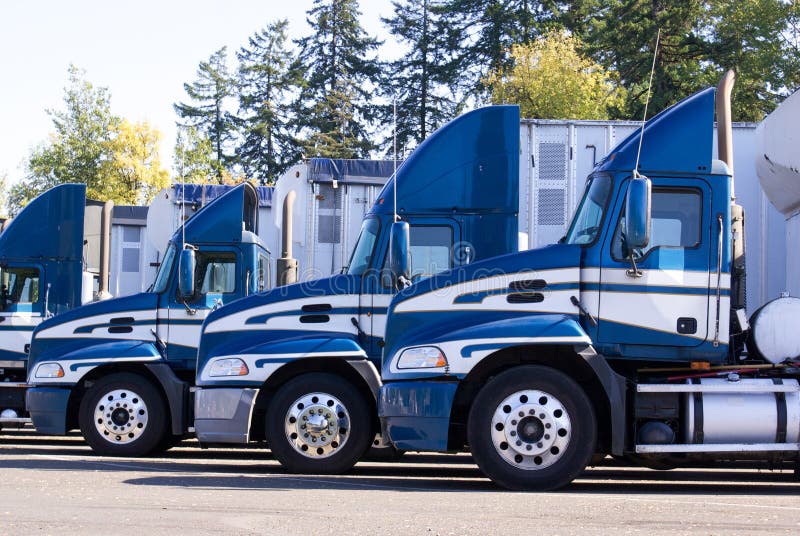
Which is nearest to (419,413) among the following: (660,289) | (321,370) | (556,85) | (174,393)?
(321,370)

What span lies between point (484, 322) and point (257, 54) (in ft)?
186

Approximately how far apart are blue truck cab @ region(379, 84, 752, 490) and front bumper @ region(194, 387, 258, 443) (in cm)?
191

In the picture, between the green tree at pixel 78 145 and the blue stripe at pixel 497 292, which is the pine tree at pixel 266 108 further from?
the blue stripe at pixel 497 292

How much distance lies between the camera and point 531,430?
9562mm

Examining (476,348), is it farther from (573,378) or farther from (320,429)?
(320,429)

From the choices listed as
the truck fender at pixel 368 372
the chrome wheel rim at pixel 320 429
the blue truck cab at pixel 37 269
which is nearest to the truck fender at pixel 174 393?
the chrome wheel rim at pixel 320 429

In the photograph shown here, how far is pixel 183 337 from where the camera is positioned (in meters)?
13.8

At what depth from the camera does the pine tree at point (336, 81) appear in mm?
53625

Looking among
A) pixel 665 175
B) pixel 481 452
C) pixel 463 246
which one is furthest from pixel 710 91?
pixel 481 452

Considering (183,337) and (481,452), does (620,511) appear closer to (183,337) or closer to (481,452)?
(481,452)

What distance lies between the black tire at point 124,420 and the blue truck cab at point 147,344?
12 millimetres

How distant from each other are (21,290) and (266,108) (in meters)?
45.2

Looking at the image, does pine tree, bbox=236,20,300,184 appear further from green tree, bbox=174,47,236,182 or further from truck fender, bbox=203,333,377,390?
truck fender, bbox=203,333,377,390

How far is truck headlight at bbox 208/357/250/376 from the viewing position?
11.6 m
